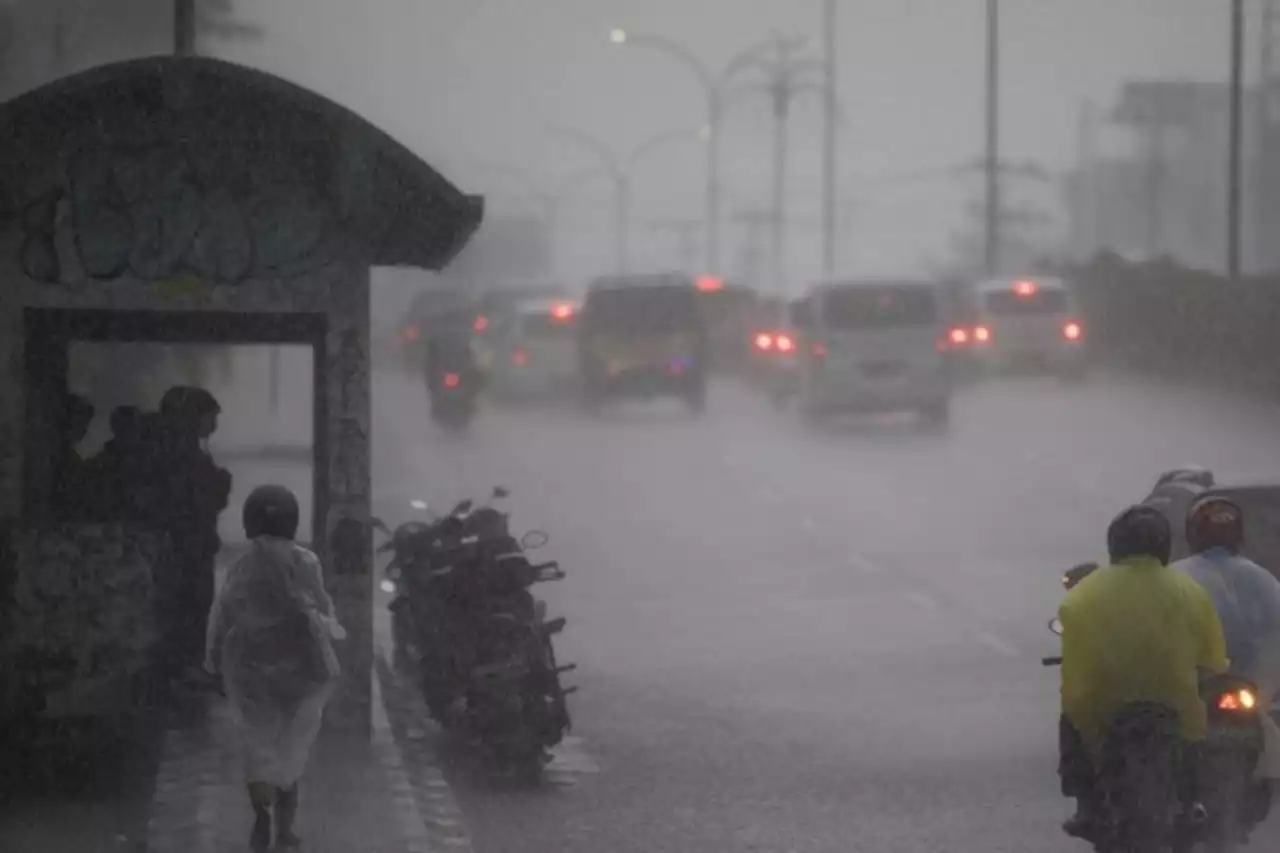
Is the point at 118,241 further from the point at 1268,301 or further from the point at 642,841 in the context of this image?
the point at 1268,301

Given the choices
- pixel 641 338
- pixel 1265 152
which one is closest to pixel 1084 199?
pixel 1265 152

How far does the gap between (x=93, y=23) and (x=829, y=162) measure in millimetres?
31635

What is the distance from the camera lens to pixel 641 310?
46531mm

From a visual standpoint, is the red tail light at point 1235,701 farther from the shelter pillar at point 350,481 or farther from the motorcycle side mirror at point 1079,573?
the shelter pillar at point 350,481

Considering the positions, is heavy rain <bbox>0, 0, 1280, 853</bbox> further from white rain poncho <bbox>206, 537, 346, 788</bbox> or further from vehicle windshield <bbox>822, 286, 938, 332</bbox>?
vehicle windshield <bbox>822, 286, 938, 332</bbox>

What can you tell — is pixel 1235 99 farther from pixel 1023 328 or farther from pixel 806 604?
pixel 806 604

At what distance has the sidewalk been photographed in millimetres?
10492

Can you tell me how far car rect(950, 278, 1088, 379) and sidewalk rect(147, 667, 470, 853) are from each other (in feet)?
128

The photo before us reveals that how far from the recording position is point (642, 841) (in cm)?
1133

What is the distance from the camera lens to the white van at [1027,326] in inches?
2025

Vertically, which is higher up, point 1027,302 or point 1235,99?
point 1235,99

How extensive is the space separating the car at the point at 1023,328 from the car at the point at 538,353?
7.14m

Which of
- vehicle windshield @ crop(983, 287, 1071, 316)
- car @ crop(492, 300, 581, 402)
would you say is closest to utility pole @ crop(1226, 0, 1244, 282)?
vehicle windshield @ crop(983, 287, 1071, 316)

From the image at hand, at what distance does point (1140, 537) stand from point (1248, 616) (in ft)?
3.25
